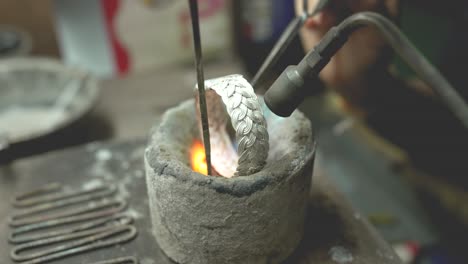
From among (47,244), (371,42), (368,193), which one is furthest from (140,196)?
(368,193)

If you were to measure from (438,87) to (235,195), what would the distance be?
1.03 ft

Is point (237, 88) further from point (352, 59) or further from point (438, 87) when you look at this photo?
point (352, 59)

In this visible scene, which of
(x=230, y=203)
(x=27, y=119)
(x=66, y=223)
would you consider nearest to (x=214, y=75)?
(x=27, y=119)

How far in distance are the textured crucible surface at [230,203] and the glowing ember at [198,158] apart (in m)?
0.02

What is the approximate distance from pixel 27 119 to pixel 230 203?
0.96 metres

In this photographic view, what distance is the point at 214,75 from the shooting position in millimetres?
1653

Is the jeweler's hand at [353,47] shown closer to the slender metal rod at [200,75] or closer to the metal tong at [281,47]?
the metal tong at [281,47]

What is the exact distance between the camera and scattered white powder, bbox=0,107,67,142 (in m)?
1.41

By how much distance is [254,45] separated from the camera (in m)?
1.79

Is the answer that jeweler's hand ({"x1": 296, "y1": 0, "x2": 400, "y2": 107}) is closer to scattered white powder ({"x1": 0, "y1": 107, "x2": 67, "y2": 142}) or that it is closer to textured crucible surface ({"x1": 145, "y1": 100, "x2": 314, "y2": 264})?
textured crucible surface ({"x1": 145, "y1": 100, "x2": 314, "y2": 264})

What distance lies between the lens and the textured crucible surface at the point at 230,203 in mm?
739

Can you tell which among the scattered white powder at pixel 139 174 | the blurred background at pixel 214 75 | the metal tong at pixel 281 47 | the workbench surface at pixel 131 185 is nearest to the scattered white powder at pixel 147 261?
the workbench surface at pixel 131 185

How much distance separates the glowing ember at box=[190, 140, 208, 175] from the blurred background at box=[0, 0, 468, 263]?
0.47 meters

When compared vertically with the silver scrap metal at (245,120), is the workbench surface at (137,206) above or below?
below
